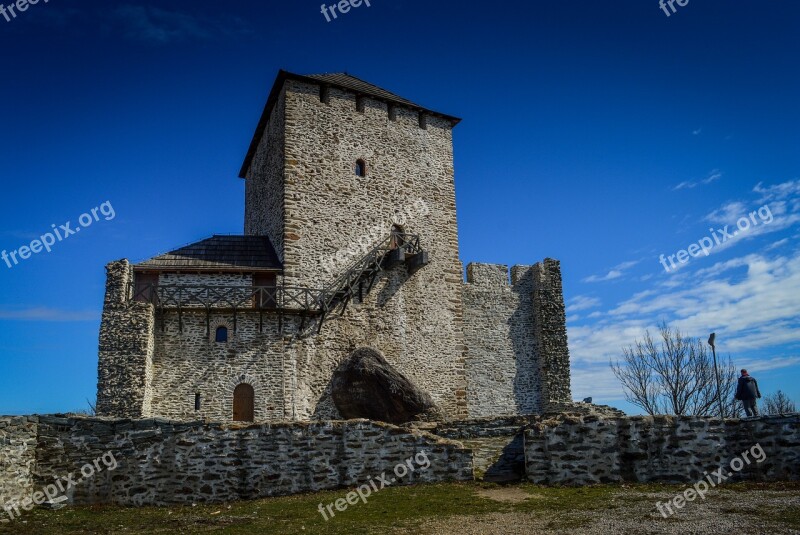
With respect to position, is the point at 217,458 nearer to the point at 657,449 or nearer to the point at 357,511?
the point at 357,511

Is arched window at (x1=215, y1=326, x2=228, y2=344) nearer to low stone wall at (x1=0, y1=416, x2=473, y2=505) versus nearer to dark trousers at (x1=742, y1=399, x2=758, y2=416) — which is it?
low stone wall at (x1=0, y1=416, x2=473, y2=505)

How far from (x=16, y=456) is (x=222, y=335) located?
31.6ft

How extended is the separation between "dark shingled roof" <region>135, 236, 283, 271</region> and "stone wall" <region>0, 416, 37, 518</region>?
10.2 m

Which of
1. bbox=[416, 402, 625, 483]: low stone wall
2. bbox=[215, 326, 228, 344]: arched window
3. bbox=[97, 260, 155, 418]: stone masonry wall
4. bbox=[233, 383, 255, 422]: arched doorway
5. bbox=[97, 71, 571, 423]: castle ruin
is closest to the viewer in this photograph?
bbox=[416, 402, 625, 483]: low stone wall

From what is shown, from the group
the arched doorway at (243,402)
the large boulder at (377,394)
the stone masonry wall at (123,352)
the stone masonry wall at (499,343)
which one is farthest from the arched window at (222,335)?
the stone masonry wall at (499,343)

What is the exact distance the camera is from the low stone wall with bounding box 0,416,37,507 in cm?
1061

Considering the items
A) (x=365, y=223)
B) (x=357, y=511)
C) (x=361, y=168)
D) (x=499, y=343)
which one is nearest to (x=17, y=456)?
(x=357, y=511)

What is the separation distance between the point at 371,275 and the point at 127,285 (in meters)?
8.00

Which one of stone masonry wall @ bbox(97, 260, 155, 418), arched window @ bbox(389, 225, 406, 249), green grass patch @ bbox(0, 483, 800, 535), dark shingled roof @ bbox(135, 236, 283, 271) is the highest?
arched window @ bbox(389, 225, 406, 249)

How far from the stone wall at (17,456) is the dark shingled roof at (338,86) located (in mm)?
15458

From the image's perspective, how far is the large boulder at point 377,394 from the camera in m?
20.2

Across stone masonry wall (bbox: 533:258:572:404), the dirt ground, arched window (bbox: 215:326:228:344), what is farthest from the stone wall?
stone masonry wall (bbox: 533:258:572:404)

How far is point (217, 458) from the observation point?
11477 millimetres

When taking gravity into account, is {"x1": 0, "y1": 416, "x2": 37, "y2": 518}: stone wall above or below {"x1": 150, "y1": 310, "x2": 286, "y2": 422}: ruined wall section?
below
